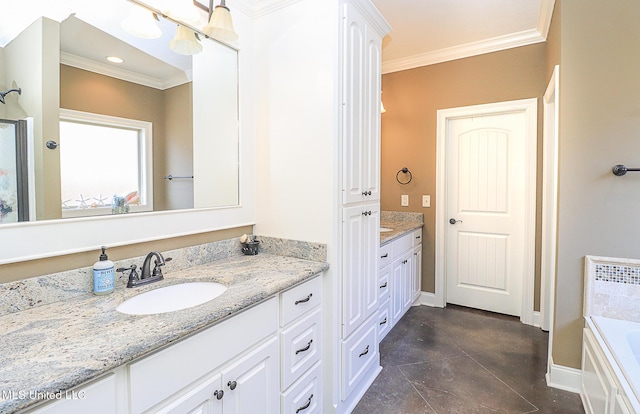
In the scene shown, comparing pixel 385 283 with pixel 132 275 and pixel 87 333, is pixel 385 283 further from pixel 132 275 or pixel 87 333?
pixel 87 333

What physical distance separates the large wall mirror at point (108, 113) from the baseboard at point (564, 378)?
235cm

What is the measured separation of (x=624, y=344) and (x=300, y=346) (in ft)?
5.25

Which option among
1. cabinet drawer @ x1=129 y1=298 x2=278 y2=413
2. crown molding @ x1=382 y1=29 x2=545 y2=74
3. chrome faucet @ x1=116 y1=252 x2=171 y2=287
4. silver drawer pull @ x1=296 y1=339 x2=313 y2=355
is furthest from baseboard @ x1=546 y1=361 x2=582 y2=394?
crown molding @ x1=382 y1=29 x2=545 y2=74

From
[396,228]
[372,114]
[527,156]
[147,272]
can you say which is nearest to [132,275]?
[147,272]

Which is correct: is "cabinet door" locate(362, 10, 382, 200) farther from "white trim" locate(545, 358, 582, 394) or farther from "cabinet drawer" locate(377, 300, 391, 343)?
"white trim" locate(545, 358, 582, 394)

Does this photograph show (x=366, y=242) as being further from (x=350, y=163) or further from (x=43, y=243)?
(x=43, y=243)

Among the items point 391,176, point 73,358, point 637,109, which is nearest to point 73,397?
point 73,358

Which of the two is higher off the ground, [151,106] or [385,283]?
[151,106]

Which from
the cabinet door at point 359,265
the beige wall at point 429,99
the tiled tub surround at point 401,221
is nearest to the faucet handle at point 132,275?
the cabinet door at point 359,265

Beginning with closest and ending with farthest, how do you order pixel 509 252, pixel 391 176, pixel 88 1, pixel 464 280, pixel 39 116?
pixel 39 116, pixel 88 1, pixel 509 252, pixel 464 280, pixel 391 176

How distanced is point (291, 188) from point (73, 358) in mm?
1254

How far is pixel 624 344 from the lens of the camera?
157 centimetres

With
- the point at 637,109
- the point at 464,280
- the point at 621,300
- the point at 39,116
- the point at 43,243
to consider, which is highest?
the point at 637,109

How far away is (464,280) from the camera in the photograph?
3.38 metres
